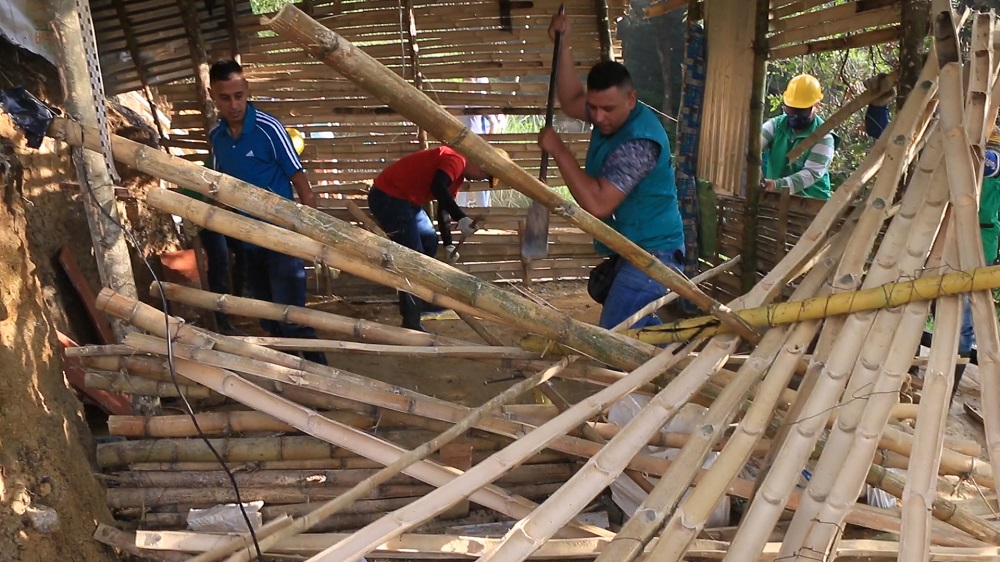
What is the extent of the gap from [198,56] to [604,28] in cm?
284

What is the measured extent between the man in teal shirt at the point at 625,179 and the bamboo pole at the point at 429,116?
3.05ft

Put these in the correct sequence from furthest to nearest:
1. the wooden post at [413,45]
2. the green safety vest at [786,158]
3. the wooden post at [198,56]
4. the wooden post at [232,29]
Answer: the wooden post at [413,45] < the wooden post at [232,29] < the green safety vest at [786,158] < the wooden post at [198,56]

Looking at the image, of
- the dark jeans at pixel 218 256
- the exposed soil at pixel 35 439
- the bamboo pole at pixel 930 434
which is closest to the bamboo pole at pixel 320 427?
the exposed soil at pixel 35 439

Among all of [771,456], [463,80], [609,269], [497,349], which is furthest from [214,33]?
[771,456]

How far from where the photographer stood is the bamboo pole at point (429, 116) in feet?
4.10

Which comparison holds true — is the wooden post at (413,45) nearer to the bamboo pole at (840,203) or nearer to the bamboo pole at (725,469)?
the bamboo pole at (840,203)

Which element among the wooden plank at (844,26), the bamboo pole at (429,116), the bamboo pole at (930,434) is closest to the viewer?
the bamboo pole at (429,116)

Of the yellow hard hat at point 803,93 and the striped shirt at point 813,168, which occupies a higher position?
the yellow hard hat at point 803,93

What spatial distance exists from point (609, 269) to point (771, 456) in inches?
55.1

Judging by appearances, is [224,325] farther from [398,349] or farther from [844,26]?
[844,26]

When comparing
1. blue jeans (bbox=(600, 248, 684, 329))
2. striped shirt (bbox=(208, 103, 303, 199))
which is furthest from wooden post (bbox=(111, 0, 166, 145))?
blue jeans (bbox=(600, 248, 684, 329))

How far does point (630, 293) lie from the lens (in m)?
3.01

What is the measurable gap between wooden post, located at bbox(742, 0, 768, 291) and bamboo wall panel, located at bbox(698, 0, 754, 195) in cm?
8

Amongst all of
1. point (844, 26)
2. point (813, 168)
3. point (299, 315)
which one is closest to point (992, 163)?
point (844, 26)
